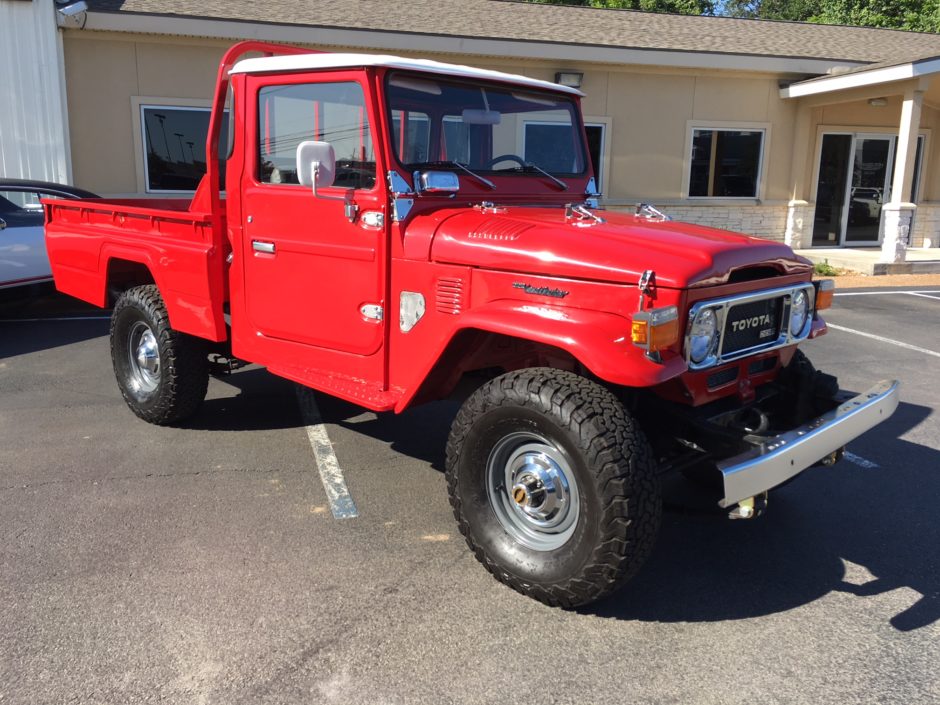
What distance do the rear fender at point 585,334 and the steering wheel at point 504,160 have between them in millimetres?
1143

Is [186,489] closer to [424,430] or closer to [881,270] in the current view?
[424,430]

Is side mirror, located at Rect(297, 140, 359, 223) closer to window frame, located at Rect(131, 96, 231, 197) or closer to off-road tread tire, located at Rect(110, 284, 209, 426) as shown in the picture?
off-road tread tire, located at Rect(110, 284, 209, 426)

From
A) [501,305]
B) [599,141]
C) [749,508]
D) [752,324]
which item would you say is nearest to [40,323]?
[501,305]

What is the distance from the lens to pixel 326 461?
15.2 ft

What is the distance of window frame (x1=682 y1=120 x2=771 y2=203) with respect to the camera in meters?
14.3

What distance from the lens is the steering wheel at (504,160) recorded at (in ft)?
13.7

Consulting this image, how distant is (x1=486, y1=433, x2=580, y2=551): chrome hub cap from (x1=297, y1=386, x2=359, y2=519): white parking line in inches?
37.1

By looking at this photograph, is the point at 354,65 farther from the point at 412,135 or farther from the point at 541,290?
the point at 541,290

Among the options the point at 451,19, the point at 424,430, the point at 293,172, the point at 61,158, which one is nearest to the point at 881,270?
the point at 451,19

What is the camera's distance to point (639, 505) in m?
2.87

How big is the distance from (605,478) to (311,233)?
197 cm

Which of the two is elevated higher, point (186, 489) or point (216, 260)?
point (216, 260)

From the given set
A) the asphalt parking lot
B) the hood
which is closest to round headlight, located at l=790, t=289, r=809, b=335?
the hood

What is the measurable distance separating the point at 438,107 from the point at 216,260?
153 cm
